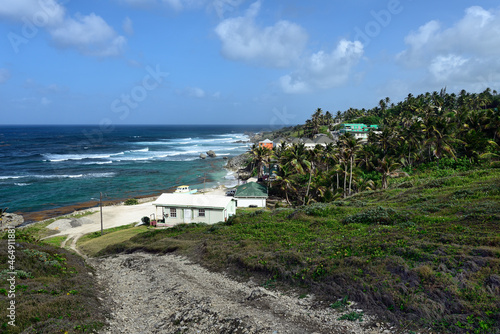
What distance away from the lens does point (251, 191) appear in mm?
43625

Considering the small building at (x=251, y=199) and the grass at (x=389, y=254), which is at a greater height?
the grass at (x=389, y=254)

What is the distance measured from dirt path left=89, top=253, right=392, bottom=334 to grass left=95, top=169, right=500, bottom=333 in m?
0.92

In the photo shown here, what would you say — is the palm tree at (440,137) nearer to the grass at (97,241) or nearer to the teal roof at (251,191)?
the teal roof at (251,191)

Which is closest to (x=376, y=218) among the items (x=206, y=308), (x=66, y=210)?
(x=206, y=308)

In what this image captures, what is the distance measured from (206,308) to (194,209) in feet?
67.9

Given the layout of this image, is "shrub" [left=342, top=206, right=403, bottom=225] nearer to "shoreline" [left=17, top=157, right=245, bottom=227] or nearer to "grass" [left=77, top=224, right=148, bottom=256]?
"grass" [left=77, top=224, right=148, bottom=256]

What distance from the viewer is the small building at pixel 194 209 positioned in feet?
102

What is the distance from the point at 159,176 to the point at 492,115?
68374 millimetres

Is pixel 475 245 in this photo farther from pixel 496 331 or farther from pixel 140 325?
pixel 140 325

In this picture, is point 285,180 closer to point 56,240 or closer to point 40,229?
point 56,240

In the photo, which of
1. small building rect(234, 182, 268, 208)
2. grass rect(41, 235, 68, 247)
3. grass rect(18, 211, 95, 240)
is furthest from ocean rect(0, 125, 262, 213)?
grass rect(41, 235, 68, 247)

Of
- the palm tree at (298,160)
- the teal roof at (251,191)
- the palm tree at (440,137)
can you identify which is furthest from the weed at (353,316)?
the palm tree at (440,137)

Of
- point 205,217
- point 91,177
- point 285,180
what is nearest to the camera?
point 205,217

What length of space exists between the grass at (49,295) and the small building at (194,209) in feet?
49.8
